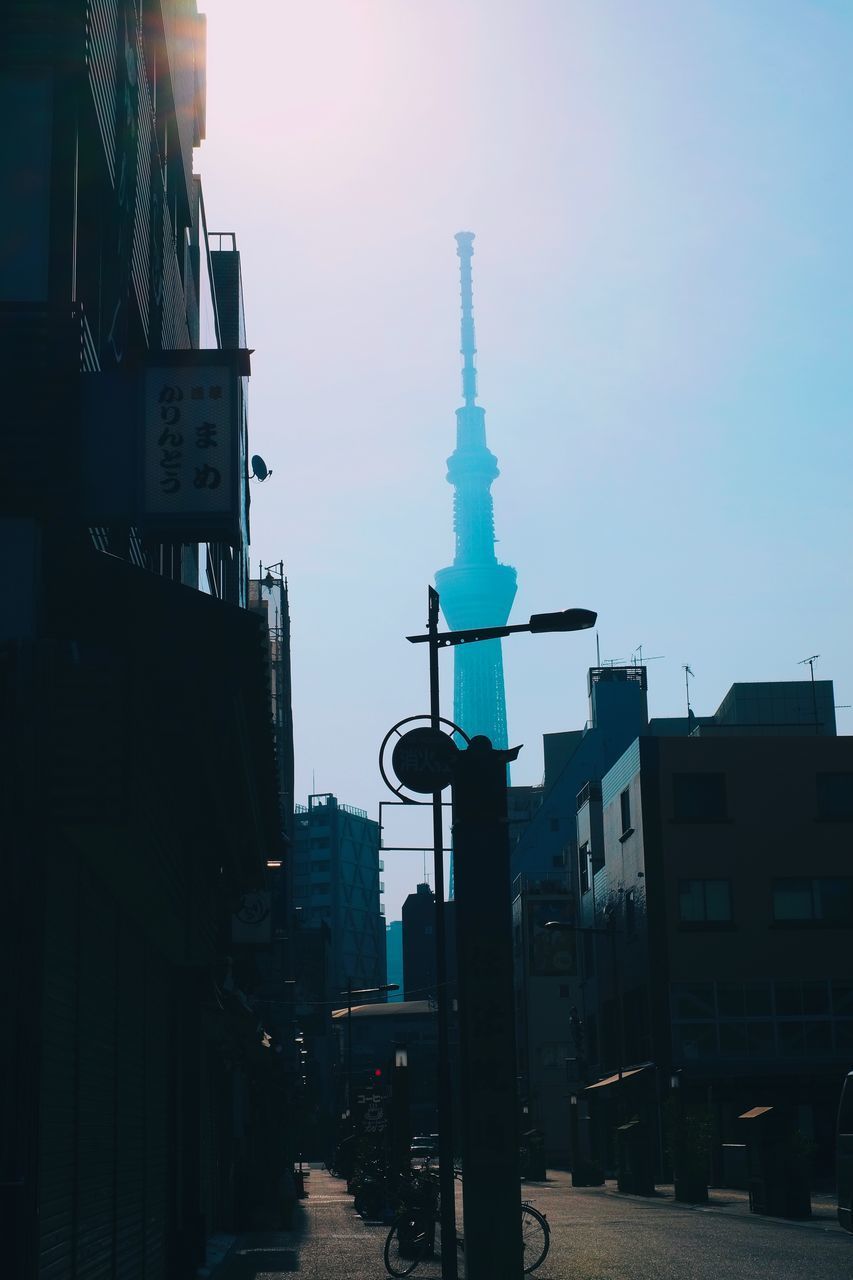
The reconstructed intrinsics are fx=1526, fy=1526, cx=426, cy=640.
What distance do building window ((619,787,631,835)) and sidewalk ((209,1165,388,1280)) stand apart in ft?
86.4

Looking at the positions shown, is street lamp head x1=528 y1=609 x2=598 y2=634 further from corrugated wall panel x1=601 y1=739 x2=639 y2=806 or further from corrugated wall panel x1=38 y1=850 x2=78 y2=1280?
corrugated wall panel x1=601 y1=739 x2=639 y2=806

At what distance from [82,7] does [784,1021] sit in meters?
53.2

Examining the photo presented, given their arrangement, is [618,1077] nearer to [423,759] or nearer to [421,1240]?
[421,1240]

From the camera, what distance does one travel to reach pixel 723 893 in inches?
2419

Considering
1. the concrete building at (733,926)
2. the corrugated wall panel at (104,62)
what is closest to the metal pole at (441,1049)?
the corrugated wall panel at (104,62)

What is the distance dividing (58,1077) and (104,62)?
30.8 ft

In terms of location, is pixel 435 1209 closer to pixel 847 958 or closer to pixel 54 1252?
pixel 54 1252

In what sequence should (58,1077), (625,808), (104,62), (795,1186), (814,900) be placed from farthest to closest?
1. (625,808)
2. (814,900)
3. (795,1186)
4. (104,62)
5. (58,1077)

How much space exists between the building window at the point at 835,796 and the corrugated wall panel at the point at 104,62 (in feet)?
169

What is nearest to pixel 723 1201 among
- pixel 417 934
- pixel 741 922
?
pixel 741 922

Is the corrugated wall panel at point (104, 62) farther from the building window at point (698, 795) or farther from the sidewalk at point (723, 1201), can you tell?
the building window at point (698, 795)

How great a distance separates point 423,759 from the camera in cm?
2141

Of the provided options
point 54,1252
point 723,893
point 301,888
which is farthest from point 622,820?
point 301,888

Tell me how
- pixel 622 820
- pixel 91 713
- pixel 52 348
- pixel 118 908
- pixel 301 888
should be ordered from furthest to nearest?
pixel 301 888 < pixel 622 820 < pixel 118 908 < pixel 52 348 < pixel 91 713
